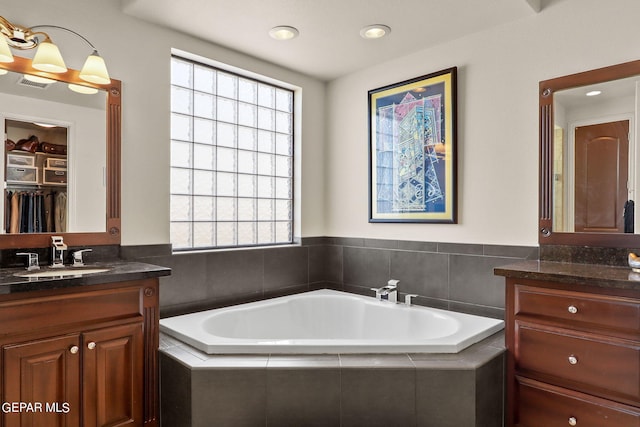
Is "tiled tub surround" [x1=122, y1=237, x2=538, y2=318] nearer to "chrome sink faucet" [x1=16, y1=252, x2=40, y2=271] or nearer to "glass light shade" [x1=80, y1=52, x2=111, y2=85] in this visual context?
"chrome sink faucet" [x1=16, y1=252, x2=40, y2=271]

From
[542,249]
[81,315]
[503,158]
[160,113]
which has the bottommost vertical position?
[81,315]

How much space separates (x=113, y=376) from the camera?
1.92 m

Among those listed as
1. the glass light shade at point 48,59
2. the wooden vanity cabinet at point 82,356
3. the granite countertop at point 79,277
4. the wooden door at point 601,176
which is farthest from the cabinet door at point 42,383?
the wooden door at point 601,176

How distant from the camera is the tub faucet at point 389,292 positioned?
9.59 feet

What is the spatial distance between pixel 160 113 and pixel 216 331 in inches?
56.0

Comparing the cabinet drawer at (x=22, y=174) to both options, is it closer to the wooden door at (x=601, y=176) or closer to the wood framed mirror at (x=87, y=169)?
the wood framed mirror at (x=87, y=169)

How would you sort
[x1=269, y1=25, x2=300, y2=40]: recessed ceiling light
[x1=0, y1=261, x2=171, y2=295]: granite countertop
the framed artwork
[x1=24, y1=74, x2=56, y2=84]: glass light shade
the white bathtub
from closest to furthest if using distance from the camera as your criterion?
[x1=0, y1=261, x2=171, y2=295]: granite countertop → the white bathtub → [x1=24, y1=74, x2=56, y2=84]: glass light shade → [x1=269, y1=25, x2=300, y2=40]: recessed ceiling light → the framed artwork

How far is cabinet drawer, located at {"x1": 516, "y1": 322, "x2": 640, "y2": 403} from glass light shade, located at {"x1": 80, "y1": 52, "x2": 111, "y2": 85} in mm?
2509

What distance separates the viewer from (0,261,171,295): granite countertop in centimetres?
161

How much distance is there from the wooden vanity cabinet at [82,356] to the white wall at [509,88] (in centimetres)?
193

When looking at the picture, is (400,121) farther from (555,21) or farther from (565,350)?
(565,350)

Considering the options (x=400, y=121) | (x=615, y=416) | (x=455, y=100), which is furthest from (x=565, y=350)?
(x=400, y=121)

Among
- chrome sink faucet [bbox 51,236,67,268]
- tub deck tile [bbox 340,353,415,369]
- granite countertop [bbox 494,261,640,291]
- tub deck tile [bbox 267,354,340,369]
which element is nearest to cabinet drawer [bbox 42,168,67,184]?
chrome sink faucet [bbox 51,236,67,268]

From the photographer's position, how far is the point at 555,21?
2.37 meters
